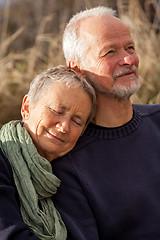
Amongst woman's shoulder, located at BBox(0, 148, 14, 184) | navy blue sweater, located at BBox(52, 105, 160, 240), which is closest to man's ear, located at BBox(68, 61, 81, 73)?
navy blue sweater, located at BBox(52, 105, 160, 240)

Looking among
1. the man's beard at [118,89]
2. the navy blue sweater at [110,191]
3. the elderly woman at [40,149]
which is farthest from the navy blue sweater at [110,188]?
the man's beard at [118,89]

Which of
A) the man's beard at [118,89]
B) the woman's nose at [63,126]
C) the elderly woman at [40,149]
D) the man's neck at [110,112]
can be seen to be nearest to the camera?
the elderly woman at [40,149]

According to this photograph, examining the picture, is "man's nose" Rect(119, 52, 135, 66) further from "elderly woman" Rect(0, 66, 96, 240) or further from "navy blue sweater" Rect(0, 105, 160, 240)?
"navy blue sweater" Rect(0, 105, 160, 240)

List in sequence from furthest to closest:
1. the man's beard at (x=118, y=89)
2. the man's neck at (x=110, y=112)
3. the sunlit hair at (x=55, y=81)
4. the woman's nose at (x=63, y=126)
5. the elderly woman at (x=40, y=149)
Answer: the man's neck at (x=110, y=112) → the man's beard at (x=118, y=89) → the sunlit hair at (x=55, y=81) → the woman's nose at (x=63, y=126) → the elderly woman at (x=40, y=149)

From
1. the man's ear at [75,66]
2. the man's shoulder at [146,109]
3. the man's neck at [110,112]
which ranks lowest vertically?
the man's shoulder at [146,109]

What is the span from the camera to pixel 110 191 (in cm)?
218

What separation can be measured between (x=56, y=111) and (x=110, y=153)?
1.55 ft

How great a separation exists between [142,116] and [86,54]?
22.8 inches

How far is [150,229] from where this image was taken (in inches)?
85.7

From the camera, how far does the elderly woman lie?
5.98ft

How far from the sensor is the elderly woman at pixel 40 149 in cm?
182

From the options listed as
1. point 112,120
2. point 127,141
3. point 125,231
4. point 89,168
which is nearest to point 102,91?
point 112,120

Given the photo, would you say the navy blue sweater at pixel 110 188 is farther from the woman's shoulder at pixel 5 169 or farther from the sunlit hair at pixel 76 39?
the sunlit hair at pixel 76 39

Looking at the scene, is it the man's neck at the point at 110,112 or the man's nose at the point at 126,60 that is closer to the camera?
the man's nose at the point at 126,60
